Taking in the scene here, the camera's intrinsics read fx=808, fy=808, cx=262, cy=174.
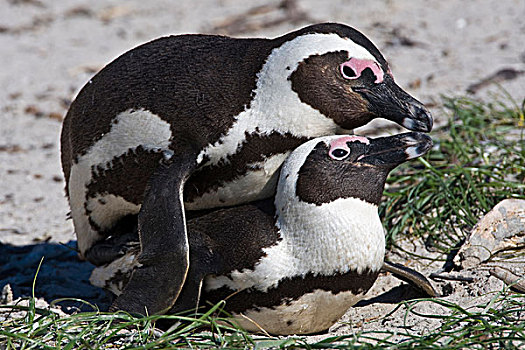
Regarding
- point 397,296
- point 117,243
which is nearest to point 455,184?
point 397,296

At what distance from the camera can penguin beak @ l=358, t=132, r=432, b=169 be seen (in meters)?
2.84

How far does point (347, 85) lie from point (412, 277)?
79 cm

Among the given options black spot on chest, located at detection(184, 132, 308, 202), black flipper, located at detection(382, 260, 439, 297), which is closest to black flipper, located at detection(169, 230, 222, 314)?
black spot on chest, located at detection(184, 132, 308, 202)

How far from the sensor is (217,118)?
2842 mm

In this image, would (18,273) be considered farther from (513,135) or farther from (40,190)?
(513,135)

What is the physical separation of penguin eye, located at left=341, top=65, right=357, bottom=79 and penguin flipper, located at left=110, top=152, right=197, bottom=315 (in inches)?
23.5

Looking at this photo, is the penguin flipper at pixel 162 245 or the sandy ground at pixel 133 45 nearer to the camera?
the penguin flipper at pixel 162 245

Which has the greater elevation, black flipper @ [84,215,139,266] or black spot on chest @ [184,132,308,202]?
black spot on chest @ [184,132,308,202]

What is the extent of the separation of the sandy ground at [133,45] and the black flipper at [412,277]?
1.64 metres

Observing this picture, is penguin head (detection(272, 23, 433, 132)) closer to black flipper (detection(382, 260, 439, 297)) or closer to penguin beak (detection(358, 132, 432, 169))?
penguin beak (detection(358, 132, 432, 169))

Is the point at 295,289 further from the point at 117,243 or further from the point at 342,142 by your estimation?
the point at 117,243

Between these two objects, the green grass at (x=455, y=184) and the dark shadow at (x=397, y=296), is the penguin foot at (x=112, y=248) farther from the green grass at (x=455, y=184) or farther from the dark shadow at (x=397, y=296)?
the green grass at (x=455, y=184)

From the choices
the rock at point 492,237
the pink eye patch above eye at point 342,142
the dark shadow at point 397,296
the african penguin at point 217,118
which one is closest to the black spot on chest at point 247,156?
the african penguin at point 217,118

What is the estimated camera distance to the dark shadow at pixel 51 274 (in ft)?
11.8
